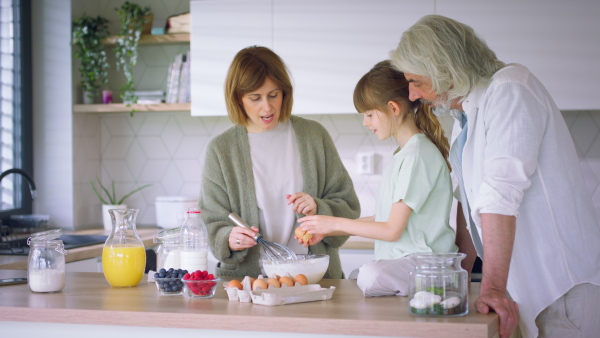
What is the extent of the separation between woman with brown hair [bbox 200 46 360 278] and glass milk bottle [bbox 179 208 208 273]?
0.15m

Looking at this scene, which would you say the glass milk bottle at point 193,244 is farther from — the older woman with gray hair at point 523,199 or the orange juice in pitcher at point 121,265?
the older woman with gray hair at point 523,199

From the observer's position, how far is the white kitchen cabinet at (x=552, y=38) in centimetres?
335

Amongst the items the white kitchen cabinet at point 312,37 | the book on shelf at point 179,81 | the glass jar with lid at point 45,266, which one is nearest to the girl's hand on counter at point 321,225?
the glass jar with lid at point 45,266

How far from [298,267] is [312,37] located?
189 cm

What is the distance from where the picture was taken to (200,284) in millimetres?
1781

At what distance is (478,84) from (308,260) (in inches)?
24.6

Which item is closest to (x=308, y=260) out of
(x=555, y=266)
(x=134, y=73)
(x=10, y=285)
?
(x=555, y=266)

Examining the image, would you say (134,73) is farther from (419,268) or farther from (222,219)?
(419,268)

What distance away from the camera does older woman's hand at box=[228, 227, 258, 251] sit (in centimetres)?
211

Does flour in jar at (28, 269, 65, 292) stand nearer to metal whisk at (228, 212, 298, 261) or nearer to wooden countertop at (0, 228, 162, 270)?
metal whisk at (228, 212, 298, 261)

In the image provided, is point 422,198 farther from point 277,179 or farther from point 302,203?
point 277,179

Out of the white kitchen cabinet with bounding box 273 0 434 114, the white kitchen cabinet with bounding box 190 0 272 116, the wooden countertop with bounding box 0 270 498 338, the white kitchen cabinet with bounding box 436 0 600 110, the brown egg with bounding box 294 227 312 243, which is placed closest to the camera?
the wooden countertop with bounding box 0 270 498 338

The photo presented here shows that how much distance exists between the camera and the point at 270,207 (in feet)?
7.82

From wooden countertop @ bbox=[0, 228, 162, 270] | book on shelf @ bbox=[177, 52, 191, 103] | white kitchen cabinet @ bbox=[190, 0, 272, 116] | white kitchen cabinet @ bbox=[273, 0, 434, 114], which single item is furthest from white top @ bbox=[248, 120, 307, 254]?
book on shelf @ bbox=[177, 52, 191, 103]
